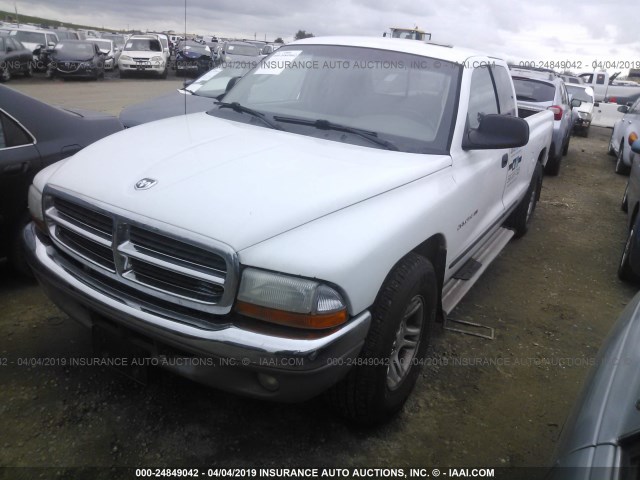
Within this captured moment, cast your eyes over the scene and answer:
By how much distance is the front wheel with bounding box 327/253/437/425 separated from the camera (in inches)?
91.0

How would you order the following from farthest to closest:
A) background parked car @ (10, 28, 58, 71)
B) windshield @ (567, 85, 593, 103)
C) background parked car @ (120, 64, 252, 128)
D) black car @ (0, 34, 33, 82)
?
1. background parked car @ (10, 28, 58, 71)
2. black car @ (0, 34, 33, 82)
3. windshield @ (567, 85, 593, 103)
4. background parked car @ (120, 64, 252, 128)

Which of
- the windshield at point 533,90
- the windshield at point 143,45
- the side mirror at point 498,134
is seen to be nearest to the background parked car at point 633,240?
the side mirror at point 498,134

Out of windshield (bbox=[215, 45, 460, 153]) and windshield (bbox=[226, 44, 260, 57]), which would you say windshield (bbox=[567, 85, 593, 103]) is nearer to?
windshield (bbox=[226, 44, 260, 57])

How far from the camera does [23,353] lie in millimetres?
3133

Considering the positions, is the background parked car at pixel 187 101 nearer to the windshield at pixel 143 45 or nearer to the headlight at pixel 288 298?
the headlight at pixel 288 298

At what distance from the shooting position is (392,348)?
247cm

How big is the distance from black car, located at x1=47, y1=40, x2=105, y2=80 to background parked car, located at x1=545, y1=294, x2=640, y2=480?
2300 cm

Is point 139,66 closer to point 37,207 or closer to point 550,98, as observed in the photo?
point 550,98

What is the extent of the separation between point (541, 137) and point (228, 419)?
4321 mm

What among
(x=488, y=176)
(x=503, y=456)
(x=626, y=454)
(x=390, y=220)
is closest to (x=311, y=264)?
(x=390, y=220)

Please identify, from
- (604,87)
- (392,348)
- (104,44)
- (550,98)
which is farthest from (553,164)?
(104,44)

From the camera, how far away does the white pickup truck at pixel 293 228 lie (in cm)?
201

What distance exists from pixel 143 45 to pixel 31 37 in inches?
198

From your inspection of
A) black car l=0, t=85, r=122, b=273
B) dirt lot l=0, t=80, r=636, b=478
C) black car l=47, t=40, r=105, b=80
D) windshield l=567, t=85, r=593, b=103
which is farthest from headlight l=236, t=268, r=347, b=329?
black car l=47, t=40, r=105, b=80
